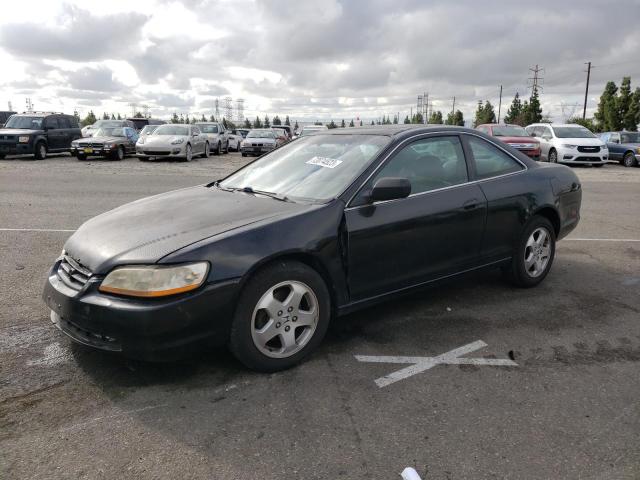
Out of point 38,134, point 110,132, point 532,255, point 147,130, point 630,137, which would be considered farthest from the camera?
point 630,137

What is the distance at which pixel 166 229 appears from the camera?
333 centimetres

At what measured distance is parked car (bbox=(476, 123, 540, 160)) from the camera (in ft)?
67.1

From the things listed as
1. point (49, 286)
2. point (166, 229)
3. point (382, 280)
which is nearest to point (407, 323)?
point (382, 280)

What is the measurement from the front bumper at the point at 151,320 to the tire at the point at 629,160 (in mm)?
24381

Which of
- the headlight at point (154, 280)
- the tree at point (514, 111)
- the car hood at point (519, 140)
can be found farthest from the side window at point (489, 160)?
the tree at point (514, 111)

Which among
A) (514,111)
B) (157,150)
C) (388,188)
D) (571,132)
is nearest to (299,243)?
(388,188)

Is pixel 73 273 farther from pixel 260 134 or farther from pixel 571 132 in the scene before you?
pixel 260 134

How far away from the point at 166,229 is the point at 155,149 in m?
18.4

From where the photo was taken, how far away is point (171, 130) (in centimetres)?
2200

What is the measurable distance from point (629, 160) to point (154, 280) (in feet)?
81.7

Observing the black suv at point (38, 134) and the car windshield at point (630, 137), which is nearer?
the black suv at point (38, 134)

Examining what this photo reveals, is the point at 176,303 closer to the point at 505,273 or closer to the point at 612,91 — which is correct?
the point at 505,273

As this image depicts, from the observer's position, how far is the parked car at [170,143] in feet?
67.7

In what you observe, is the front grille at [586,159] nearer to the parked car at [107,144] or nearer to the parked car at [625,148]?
the parked car at [625,148]
